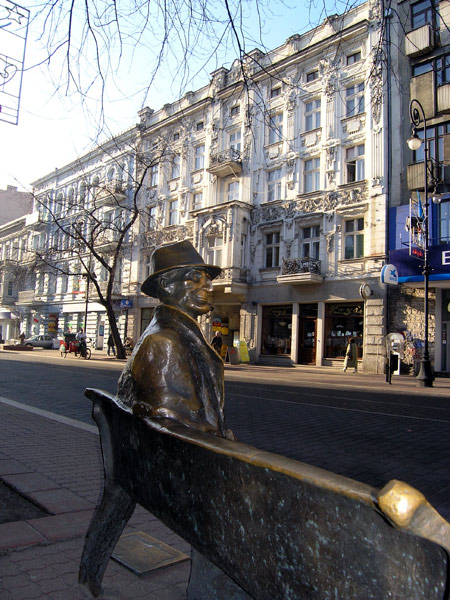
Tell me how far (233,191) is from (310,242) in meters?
6.75

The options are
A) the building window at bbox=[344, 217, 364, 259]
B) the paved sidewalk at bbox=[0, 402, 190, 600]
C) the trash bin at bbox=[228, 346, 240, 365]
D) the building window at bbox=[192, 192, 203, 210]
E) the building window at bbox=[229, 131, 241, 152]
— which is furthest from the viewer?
the building window at bbox=[192, 192, 203, 210]

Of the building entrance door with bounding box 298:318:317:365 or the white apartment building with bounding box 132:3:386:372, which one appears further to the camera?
the building entrance door with bounding box 298:318:317:365

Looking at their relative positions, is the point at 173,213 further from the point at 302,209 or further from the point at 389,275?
the point at 389,275

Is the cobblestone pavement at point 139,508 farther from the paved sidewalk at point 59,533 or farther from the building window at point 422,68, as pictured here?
the building window at point 422,68

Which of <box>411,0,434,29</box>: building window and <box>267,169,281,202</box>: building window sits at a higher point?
<box>411,0,434,29</box>: building window

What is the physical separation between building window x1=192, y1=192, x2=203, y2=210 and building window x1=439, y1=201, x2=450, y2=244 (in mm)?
15271

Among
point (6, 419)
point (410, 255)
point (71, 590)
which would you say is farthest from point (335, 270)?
point (71, 590)

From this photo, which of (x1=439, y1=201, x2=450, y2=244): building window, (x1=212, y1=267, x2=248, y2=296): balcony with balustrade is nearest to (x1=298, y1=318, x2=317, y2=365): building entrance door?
(x1=212, y1=267, x2=248, y2=296): balcony with balustrade

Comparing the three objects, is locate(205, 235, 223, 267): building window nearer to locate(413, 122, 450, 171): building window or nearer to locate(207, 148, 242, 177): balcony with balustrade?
locate(207, 148, 242, 177): balcony with balustrade

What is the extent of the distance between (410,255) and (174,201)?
1783 cm

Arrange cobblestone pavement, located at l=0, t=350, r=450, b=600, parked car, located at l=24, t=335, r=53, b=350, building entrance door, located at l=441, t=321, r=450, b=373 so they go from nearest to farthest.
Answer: cobblestone pavement, located at l=0, t=350, r=450, b=600, building entrance door, located at l=441, t=321, r=450, b=373, parked car, located at l=24, t=335, r=53, b=350

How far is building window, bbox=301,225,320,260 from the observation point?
76.3ft

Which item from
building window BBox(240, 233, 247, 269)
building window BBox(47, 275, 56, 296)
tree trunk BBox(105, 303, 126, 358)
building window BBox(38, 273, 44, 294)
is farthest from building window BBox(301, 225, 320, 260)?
building window BBox(38, 273, 44, 294)

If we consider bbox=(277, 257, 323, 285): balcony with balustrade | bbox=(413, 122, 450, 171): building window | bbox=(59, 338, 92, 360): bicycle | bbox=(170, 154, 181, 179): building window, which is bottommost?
bbox=(59, 338, 92, 360): bicycle
